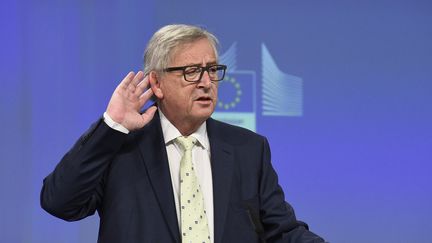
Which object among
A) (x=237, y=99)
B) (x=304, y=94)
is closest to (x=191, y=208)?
(x=237, y=99)

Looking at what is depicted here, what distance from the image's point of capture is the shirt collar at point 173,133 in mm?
2225

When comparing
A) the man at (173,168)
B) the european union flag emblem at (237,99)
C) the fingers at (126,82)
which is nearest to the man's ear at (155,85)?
the man at (173,168)

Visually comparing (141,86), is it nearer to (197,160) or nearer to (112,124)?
(112,124)

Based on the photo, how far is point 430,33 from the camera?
3949mm

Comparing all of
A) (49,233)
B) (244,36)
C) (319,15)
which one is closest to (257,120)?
(244,36)

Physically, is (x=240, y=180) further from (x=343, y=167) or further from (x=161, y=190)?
(x=343, y=167)

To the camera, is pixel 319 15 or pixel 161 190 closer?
pixel 161 190

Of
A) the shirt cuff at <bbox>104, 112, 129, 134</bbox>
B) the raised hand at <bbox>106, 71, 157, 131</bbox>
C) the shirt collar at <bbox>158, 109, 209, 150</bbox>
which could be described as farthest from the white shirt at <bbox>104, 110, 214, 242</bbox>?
the shirt cuff at <bbox>104, 112, 129, 134</bbox>

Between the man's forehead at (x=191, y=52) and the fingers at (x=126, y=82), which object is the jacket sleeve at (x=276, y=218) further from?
the fingers at (x=126, y=82)

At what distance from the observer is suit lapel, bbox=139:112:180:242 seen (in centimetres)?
207

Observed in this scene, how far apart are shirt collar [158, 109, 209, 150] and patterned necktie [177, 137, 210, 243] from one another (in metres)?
0.09

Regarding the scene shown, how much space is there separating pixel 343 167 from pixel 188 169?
1802 millimetres

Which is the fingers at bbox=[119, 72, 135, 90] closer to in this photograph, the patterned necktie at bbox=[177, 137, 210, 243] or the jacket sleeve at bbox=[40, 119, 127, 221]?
the jacket sleeve at bbox=[40, 119, 127, 221]

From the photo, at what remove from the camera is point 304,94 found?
3719 millimetres
